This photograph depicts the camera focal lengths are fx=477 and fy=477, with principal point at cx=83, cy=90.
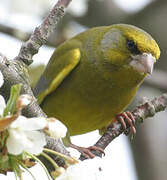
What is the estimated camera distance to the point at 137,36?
365cm

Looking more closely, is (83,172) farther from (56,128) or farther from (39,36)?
(39,36)

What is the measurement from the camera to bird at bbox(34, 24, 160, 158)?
3.71 m

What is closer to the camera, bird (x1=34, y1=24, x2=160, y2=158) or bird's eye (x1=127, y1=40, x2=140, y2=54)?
bird's eye (x1=127, y1=40, x2=140, y2=54)

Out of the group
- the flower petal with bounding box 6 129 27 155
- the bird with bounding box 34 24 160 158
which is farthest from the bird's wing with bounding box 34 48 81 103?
the flower petal with bounding box 6 129 27 155

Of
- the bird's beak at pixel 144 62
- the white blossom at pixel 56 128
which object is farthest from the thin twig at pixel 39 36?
the bird's beak at pixel 144 62

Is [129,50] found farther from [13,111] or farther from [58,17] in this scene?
[13,111]

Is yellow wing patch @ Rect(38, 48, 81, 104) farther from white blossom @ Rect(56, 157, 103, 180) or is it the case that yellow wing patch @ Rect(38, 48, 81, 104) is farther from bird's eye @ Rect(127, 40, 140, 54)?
white blossom @ Rect(56, 157, 103, 180)

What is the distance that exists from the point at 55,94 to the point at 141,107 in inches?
53.7

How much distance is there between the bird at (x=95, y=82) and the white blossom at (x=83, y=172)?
79.0 inches

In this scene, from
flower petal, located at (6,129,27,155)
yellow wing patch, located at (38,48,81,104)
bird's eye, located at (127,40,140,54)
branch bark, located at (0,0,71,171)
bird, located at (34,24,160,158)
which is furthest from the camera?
yellow wing patch, located at (38,48,81,104)

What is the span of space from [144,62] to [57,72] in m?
0.95

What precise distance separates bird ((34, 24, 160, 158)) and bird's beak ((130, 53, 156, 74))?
0.05 meters

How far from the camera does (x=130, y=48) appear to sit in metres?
3.65

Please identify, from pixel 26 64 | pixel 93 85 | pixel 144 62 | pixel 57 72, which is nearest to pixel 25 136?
pixel 26 64
